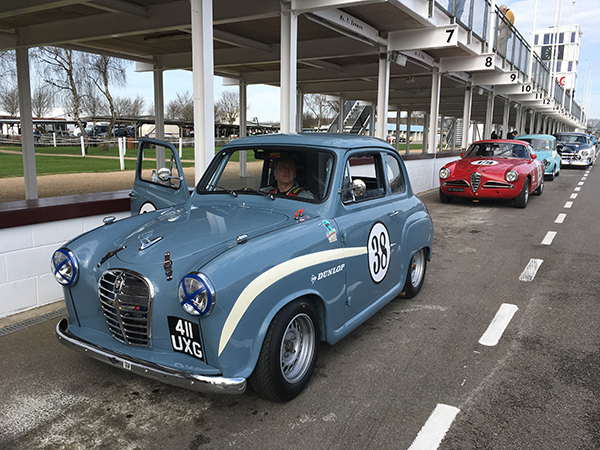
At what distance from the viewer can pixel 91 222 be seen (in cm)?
526

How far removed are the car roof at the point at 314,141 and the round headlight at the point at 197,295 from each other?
174cm

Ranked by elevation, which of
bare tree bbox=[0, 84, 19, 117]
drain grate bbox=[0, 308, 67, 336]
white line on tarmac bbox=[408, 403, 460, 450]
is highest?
bare tree bbox=[0, 84, 19, 117]

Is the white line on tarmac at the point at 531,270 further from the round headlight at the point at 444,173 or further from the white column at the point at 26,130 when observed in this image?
the white column at the point at 26,130

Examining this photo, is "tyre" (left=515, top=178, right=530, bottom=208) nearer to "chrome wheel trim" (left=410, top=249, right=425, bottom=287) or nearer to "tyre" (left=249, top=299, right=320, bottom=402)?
"chrome wheel trim" (left=410, top=249, right=425, bottom=287)

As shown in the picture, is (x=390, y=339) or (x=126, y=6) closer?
(x=390, y=339)

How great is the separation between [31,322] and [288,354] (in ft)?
8.77

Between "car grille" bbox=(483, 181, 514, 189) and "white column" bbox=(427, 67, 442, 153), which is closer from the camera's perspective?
"car grille" bbox=(483, 181, 514, 189)

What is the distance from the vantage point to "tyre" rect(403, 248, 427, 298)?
5.00 m

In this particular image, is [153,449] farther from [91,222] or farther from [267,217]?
[91,222]

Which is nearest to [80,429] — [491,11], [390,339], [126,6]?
[390,339]

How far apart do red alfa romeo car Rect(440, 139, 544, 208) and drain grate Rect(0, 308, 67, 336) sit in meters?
9.34

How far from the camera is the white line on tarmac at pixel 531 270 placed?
595 centimetres

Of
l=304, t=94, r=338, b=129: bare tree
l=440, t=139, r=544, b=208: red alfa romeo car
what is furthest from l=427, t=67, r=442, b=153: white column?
l=304, t=94, r=338, b=129: bare tree

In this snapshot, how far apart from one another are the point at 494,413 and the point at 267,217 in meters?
1.99
